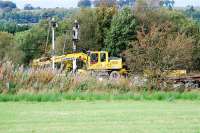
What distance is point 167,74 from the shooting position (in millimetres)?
29578

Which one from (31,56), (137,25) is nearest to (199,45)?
(137,25)

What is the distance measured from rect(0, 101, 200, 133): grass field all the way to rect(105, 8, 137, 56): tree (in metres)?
56.7

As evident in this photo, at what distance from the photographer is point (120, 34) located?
72.7m

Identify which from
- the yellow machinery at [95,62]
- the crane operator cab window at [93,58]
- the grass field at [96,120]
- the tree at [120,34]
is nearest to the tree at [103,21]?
the tree at [120,34]

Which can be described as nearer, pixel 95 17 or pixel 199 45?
pixel 199 45

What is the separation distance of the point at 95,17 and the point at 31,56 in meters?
10.2

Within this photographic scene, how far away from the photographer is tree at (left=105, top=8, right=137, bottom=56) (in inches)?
2820

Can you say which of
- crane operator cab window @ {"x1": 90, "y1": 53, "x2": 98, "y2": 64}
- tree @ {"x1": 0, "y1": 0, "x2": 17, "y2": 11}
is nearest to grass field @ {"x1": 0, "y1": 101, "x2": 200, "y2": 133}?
crane operator cab window @ {"x1": 90, "y1": 53, "x2": 98, "y2": 64}

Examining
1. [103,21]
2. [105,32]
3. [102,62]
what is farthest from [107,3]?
[102,62]

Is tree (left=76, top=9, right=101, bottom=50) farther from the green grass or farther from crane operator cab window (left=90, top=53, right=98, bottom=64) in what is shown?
the green grass

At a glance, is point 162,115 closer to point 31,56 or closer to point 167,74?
point 167,74

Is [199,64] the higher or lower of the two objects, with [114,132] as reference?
lower

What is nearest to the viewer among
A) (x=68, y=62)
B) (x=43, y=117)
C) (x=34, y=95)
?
(x=43, y=117)

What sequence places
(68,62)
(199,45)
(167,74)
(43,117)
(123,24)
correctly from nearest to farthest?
(43,117), (167,74), (68,62), (199,45), (123,24)
